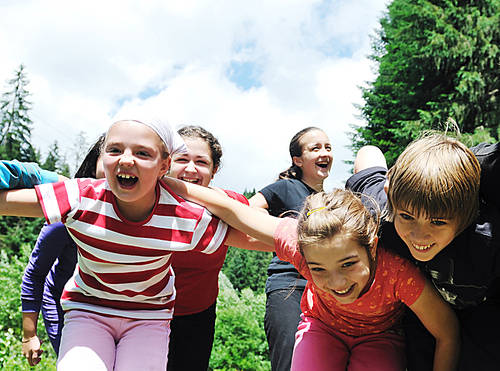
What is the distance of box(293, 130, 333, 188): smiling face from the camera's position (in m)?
3.48

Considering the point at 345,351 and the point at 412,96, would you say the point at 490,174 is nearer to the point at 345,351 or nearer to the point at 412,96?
the point at 345,351

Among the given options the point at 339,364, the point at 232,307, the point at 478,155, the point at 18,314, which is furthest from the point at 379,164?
the point at 18,314

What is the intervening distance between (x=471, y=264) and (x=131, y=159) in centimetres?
149

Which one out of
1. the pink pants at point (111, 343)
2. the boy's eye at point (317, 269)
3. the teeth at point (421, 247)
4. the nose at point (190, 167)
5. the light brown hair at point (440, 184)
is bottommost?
the pink pants at point (111, 343)

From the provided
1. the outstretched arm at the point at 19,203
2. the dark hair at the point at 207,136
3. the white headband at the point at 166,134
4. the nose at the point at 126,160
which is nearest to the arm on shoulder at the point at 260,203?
the dark hair at the point at 207,136

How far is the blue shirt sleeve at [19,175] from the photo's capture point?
195 cm

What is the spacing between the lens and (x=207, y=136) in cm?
299

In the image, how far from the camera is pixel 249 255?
91.7 ft

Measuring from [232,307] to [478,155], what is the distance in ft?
18.5

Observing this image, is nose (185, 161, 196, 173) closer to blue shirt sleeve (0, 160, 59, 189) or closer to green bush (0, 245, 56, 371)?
blue shirt sleeve (0, 160, 59, 189)

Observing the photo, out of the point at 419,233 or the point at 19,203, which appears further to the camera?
the point at 19,203

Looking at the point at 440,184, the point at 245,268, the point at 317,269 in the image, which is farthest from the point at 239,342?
the point at 245,268

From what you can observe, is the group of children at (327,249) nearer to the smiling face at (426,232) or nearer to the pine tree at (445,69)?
the smiling face at (426,232)

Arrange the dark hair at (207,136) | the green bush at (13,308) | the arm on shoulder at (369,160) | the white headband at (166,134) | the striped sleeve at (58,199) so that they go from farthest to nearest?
the green bush at (13,308) < the dark hair at (207,136) < the arm on shoulder at (369,160) < the white headband at (166,134) < the striped sleeve at (58,199)
